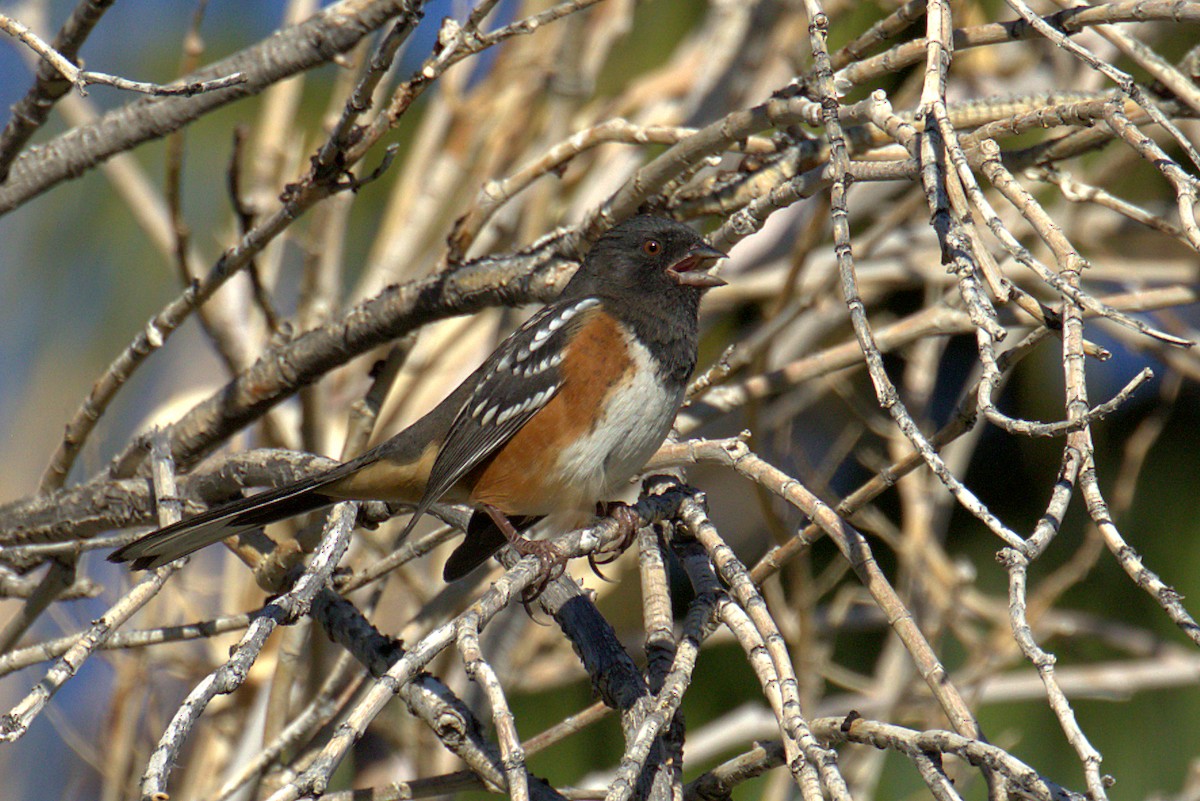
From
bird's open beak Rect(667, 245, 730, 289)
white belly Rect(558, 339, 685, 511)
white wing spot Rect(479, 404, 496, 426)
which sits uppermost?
bird's open beak Rect(667, 245, 730, 289)

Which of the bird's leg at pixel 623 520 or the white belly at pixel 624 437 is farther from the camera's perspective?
the white belly at pixel 624 437

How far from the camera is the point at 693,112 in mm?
4430

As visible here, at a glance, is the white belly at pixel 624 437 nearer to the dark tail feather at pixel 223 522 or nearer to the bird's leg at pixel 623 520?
the bird's leg at pixel 623 520

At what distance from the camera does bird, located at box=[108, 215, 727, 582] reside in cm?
265

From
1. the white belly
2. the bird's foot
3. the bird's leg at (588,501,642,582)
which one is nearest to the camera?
the bird's foot

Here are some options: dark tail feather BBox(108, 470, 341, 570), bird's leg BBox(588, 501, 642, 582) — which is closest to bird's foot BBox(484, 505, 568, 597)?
bird's leg BBox(588, 501, 642, 582)

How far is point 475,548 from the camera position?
2.83 m

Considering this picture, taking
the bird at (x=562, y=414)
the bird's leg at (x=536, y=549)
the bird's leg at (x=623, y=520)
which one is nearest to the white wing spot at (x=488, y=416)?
the bird at (x=562, y=414)

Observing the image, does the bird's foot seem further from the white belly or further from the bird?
the white belly

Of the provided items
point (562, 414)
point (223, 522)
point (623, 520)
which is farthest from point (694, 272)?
point (223, 522)

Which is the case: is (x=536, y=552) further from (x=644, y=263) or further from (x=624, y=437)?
(x=644, y=263)

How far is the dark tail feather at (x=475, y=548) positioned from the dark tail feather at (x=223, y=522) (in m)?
0.33

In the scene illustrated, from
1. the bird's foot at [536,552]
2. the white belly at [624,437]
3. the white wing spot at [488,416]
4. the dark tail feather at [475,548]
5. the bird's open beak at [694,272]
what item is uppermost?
the bird's open beak at [694,272]

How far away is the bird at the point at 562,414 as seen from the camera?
8.69ft
